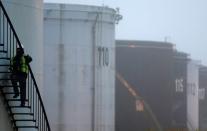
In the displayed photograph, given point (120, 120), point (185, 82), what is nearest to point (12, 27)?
point (120, 120)

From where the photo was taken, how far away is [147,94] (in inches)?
1299

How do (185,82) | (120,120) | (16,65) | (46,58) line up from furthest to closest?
(185,82) < (120,120) < (46,58) < (16,65)

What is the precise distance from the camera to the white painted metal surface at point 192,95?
41781 millimetres

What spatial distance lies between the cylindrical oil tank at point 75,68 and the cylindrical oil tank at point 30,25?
31.7 ft

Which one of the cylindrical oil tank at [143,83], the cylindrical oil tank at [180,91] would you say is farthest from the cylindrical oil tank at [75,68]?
the cylindrical oil tank at [180,91]

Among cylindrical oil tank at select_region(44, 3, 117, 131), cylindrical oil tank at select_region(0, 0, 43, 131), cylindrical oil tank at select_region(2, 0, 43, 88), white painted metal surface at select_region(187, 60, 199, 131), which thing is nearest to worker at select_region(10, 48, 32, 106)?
cylindrical oil tank at select_region(0, 0, 43, 131)

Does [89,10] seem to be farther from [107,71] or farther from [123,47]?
[123,47]

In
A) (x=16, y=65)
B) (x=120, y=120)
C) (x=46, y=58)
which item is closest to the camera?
(x=16, y=65)

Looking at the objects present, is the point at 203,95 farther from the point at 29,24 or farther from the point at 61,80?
the point at 29,24

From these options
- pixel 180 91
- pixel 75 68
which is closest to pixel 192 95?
pixel 180 91

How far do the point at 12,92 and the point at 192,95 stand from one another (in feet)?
99.5

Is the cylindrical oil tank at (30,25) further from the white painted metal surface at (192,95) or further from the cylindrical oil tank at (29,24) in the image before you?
the white painted metal surface at (192,95)

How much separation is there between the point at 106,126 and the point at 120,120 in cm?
472

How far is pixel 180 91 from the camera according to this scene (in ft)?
127
